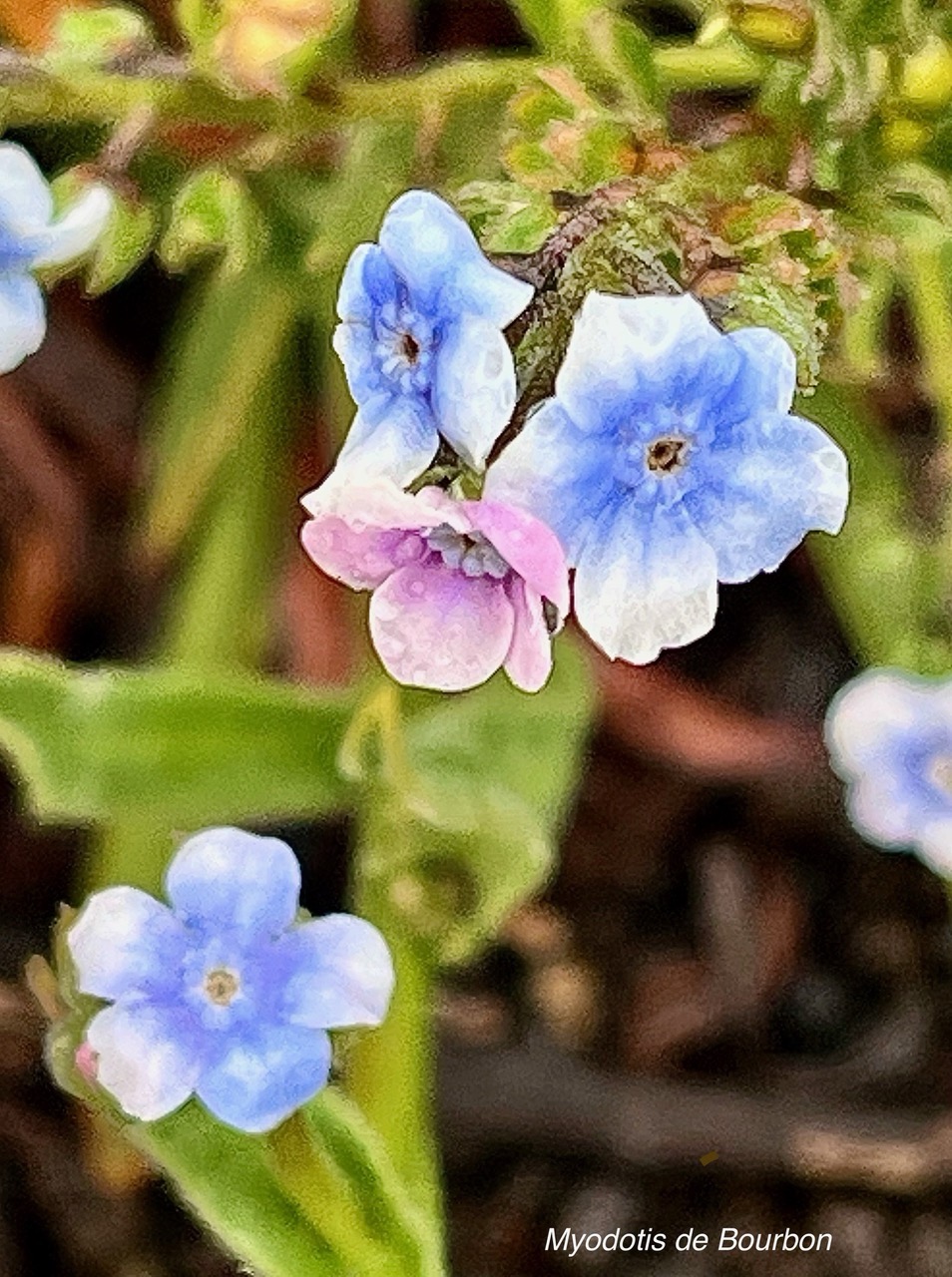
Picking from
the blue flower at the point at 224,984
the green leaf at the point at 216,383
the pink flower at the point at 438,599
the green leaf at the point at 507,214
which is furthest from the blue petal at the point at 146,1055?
the green leaf at the point at 216,383

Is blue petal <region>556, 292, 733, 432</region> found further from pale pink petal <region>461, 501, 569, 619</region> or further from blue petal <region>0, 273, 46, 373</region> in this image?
blue petal <region>0, 273, 46, 373</region>

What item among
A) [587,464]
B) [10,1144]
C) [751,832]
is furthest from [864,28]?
[10,1144]

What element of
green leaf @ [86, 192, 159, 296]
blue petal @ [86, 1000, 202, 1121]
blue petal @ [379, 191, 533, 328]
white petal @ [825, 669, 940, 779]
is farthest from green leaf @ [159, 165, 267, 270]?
white petal @ [825, 669, 940, 779]

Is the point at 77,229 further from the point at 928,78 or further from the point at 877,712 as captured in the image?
the point at 877,712

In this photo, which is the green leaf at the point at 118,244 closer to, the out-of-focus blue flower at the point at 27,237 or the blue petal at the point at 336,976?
the out-of-focus blue flower at the point at 27,237

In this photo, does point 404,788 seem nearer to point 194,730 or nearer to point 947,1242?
point 194,730

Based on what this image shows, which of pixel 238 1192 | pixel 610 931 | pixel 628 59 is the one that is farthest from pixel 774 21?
pixel 610 931
